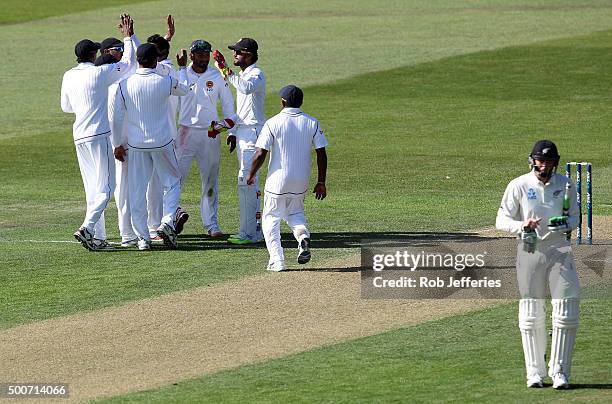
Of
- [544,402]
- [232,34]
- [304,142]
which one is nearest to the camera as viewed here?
[544,402]

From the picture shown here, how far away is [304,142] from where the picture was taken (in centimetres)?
1571

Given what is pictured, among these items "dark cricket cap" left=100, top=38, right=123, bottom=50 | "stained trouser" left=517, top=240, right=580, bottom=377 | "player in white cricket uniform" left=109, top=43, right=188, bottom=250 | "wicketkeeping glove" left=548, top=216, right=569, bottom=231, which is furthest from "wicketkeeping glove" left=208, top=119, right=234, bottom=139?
"wicketkeeping glove" left=548, top=216, right=569, bottom=231

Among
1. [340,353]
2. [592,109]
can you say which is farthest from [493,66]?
[340,353]

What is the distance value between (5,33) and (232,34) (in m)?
8.04

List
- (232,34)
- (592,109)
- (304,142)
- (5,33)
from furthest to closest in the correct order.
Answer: (5,33) < (232,34) < (592,109) < (304,142)

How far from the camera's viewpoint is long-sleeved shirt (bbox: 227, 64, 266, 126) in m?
17.5

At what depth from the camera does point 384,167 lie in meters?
25.1

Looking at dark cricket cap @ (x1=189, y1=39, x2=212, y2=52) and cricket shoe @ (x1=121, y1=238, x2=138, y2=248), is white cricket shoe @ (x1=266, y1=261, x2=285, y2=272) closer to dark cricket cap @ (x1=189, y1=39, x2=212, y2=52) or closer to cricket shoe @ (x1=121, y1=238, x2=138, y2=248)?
cricket shoe @ (x1=121, y1=238, x2=138, y2=248)

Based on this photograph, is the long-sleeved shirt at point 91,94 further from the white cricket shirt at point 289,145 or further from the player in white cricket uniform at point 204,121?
the white cricket shirt at point 289,145

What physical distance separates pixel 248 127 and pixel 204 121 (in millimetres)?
930

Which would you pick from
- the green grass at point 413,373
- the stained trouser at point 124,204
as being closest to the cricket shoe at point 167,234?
the stained trouser at point 124,204

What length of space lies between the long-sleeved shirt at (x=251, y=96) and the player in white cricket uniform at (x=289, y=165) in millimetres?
1787

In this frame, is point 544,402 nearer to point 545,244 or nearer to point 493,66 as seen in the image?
point 545,244

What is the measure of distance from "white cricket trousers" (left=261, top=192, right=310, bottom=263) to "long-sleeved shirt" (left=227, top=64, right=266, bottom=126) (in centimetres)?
Result: 213
